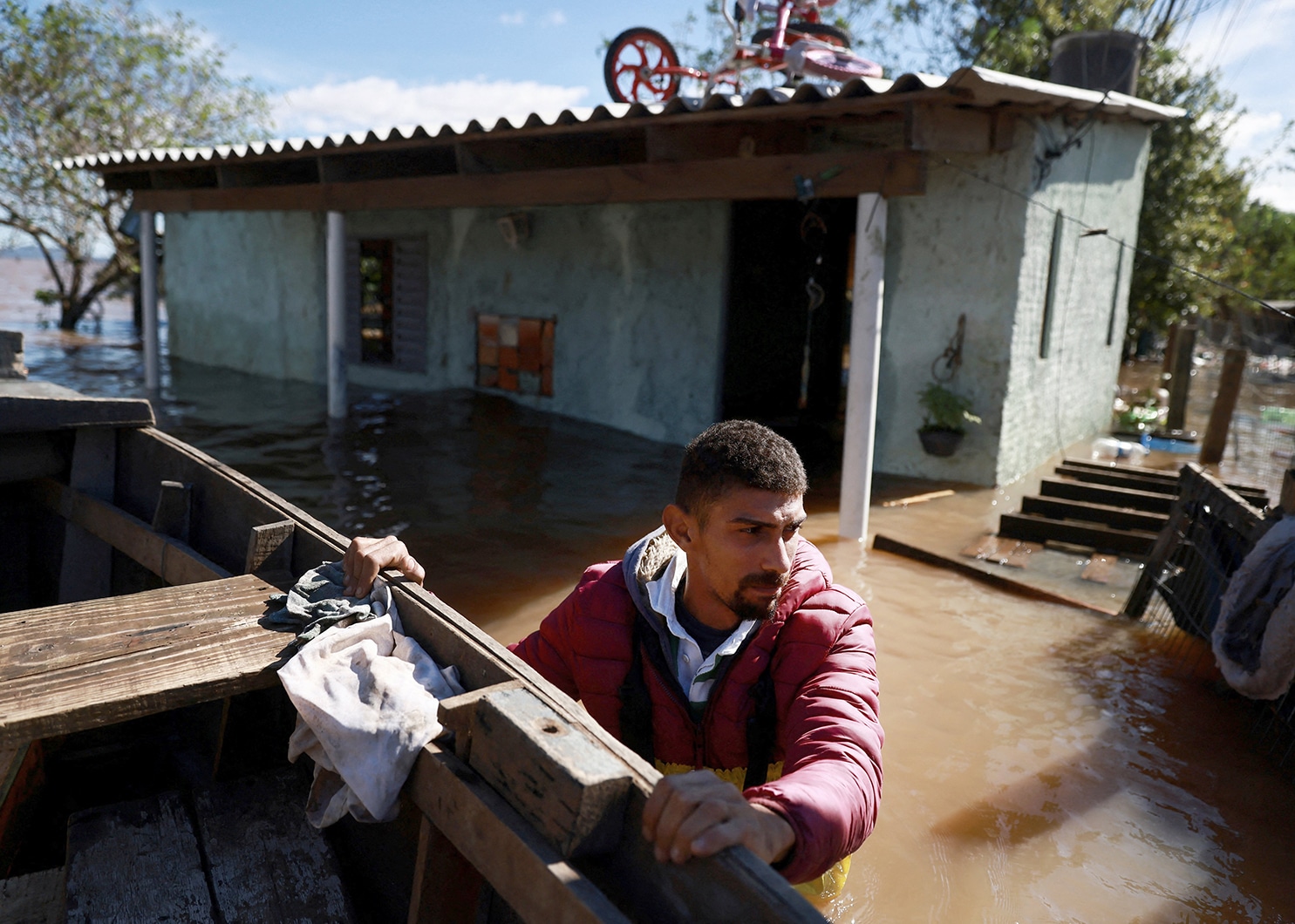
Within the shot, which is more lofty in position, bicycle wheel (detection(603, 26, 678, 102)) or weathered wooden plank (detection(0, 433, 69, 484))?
bicycle wheel (detection(603, 26, 678, 102))

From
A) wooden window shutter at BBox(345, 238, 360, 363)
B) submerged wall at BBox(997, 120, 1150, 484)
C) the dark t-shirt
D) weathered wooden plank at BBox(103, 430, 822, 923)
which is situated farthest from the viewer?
wooden window shutter at BBox(345, 238, 360, 363)

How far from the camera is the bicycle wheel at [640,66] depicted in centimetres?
1012

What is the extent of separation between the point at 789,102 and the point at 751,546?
4.36 meters

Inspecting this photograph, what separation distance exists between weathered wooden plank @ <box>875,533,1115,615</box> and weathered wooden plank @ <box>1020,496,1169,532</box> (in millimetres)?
1464

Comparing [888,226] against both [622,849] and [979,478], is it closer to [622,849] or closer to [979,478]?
[979,478]

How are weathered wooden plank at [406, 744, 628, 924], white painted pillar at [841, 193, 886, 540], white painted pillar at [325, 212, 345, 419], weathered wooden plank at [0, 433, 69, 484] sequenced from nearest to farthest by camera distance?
weathered wooden plank at [406, 744, 628, 924] < weathered wooden plank at [0, 433, 69, 484] < white painted pillar at [841, 193, 886, 540] < white painted pillar at [325, 212, 345, 419]

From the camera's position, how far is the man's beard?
2.08 meters

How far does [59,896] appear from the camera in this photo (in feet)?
7.66

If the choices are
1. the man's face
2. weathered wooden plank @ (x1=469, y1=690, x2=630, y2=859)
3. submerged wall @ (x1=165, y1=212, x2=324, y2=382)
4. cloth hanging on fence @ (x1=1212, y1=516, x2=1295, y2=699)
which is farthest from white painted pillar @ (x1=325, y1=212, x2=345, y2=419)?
weathered wooden plank @ (x1=469, y1=690, x2=630, y2=859)

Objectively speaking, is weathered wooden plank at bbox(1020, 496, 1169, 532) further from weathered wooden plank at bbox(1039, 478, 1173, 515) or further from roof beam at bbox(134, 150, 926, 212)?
roof beam at bbox(134, 150, 926, 212)

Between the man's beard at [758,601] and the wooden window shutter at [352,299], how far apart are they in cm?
1245

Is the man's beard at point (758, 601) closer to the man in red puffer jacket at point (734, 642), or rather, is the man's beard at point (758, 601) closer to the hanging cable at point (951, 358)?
the man in red puffer jacket at point (734, 642)

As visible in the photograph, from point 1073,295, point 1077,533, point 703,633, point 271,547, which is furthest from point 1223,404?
point 271,547

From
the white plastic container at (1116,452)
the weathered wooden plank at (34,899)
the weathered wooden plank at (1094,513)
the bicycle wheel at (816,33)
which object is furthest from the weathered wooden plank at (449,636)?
the white plastic container at (1116,452)
